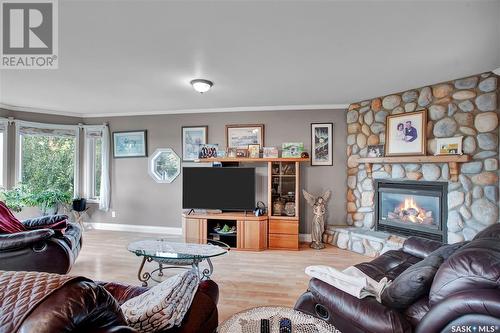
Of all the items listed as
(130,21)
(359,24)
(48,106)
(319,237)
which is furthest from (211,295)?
(48,106)

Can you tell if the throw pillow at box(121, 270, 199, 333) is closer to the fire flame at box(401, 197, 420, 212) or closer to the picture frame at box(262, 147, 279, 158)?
the picture frame at box(262, 147, 279, 158)

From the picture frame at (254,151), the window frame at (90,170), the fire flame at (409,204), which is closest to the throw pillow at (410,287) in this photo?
the fire flame at (409,204)

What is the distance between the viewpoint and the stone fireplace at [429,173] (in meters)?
2.96

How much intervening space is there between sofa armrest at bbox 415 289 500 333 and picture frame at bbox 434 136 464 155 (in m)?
2.69

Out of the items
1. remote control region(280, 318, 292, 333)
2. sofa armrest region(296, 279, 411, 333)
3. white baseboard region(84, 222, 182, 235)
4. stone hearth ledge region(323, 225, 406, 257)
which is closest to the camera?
remote control region(280, 318, 292, 333)

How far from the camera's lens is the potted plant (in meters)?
4.86

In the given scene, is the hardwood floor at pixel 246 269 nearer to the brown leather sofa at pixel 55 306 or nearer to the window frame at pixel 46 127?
the window frame at pixel 46 127

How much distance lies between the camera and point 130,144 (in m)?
5.21

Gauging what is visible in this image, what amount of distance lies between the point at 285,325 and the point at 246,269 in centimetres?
223

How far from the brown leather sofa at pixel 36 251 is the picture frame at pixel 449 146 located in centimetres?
460

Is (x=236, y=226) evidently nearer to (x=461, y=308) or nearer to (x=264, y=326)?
(x=264, y=326)

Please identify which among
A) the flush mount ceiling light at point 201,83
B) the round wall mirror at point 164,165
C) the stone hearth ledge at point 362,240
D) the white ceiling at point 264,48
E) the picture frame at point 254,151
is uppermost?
the white ceiling at point 264,48

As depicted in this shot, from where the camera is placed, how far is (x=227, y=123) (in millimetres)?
4801

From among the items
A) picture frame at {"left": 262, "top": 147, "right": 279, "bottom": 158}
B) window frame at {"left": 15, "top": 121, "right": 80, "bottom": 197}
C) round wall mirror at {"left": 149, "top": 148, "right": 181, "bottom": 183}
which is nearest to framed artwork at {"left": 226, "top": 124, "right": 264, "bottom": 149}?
picture frame at {"left": 262, "top": 147, "right": 279, "bottom": 158}
